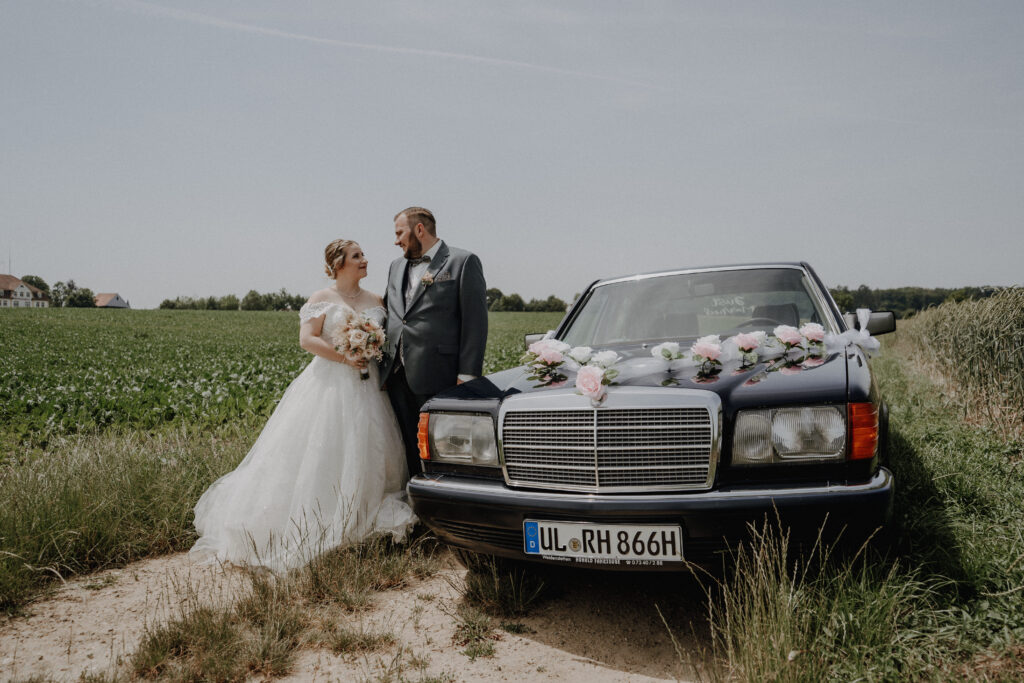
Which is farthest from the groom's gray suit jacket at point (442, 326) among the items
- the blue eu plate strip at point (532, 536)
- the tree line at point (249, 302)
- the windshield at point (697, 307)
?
the tree line at point (249, 302)

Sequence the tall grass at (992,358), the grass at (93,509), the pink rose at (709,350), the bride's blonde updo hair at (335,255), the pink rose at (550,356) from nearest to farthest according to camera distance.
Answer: the pink rose at (709,350)
the pink rose at (550,356)
the grass at (93,509)
the bride's blonde updo hair at (335,255)
the tall grass at (992,358)

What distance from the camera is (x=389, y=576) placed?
3293mm

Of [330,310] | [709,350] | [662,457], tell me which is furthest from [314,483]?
[709,350]

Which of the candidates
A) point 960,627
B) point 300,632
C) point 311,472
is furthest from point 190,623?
point 960,627

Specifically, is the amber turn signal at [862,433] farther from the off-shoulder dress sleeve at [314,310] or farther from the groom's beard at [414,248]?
the off-shoulder dress sleeve at [314,310]

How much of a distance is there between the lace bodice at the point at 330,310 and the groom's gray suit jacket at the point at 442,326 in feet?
0.48

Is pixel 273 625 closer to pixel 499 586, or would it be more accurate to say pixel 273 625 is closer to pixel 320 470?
pixel 499 586

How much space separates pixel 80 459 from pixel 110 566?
Answer: 1.27 metres

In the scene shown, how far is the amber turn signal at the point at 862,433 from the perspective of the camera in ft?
7.34

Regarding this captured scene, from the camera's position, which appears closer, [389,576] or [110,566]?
[389,576]

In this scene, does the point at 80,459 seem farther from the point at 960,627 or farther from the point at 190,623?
the point at 960,627

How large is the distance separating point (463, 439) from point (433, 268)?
5.26ft

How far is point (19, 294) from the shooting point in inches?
3046

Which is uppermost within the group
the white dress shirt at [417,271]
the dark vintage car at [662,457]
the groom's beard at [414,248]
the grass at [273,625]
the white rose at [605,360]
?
the groom's beard at [414,248]
